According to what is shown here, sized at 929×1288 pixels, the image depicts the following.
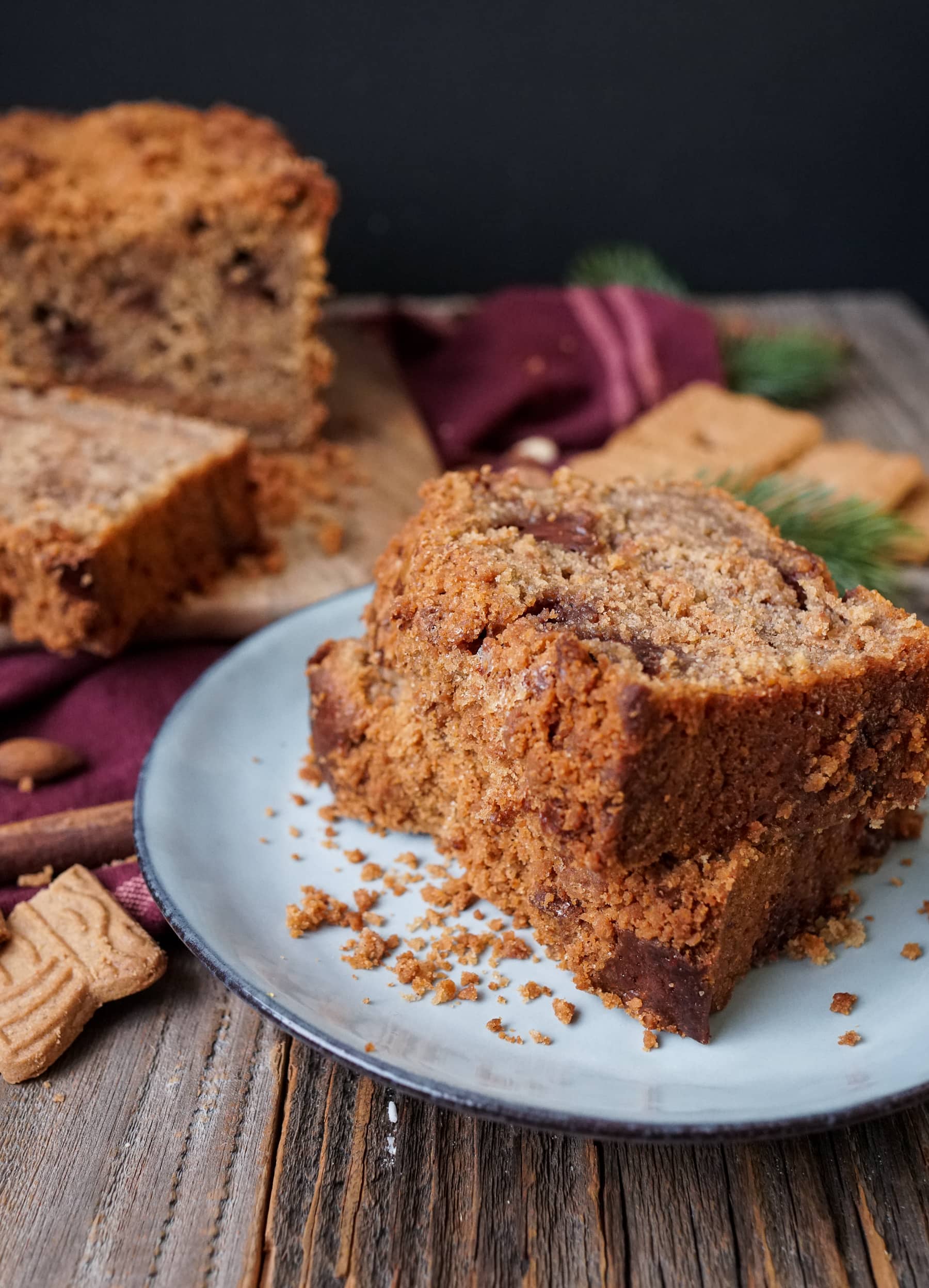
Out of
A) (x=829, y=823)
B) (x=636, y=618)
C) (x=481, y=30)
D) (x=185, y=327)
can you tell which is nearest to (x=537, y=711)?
(x=636, y=618)

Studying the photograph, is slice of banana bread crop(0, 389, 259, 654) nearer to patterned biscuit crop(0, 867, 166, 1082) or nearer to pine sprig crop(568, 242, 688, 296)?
patterned biscuit crop(0, 867, 166, 1082)

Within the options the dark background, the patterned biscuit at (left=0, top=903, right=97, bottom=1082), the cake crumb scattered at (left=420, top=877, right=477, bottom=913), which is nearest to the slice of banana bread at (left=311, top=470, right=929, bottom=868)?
the cake crumb scattered at (left=420, top=877, right=477, bottom=913)

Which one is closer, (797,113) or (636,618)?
(636,618)

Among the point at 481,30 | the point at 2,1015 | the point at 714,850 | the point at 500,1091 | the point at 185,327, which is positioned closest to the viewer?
the point at 500,1091

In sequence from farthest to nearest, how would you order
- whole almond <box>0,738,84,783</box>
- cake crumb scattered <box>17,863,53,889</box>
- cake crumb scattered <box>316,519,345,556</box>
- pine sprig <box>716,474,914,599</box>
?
cake crumb scattered <box>316,519,345,556</box>
pine sprig <box>716,474,914,599</box>
whole almond <box>0,738,84,783</box>
cake crumb scattered <box>17,863,53,889</box>

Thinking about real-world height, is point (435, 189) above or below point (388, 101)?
below

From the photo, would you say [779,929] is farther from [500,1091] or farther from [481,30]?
[481,30]
